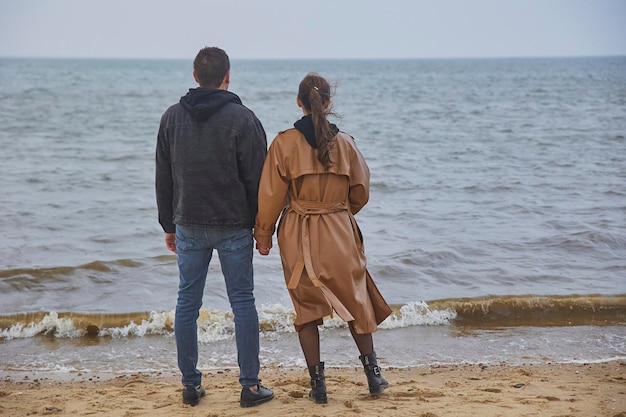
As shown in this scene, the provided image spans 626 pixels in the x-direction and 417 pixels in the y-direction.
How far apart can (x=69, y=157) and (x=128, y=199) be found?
15.9 ft

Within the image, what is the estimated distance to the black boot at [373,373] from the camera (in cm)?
394

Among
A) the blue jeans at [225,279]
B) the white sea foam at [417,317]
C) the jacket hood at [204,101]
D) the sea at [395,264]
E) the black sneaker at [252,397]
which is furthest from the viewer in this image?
the white sea foam at [417,317]

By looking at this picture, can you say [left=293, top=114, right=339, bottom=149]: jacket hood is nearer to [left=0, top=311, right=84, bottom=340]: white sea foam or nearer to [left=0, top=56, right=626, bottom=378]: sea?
[left=0, top=56, right=626, bottom=378]: sea

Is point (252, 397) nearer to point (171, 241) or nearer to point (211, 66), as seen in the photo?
point (171, 241)

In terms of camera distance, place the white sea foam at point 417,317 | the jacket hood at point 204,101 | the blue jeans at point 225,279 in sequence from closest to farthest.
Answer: the jacket hood at point 204,101 → the blue jeans at point 225,279 → the white sea foam at point 417,317

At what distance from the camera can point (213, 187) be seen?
3.71 meters

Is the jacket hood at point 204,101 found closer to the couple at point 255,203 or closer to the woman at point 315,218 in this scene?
the couple at point 255,203

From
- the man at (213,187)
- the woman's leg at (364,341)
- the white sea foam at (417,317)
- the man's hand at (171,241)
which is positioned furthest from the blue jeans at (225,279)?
the white sea foam at (417,317)

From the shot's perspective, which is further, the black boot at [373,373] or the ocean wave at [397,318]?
the ocean wave at [397,318]

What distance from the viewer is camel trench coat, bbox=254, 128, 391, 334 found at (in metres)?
3.73

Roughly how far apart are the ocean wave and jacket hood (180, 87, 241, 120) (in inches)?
106

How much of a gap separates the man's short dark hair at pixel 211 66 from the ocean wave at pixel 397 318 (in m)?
2.78

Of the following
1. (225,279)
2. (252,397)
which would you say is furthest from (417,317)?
(225,279)

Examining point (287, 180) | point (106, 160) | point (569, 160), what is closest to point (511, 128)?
point (569, 160)
